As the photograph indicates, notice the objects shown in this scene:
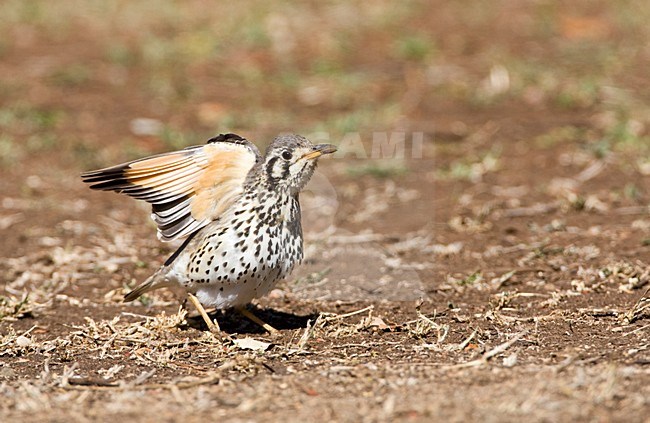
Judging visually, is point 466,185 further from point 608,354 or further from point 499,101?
point 608,354

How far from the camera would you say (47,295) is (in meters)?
7.12

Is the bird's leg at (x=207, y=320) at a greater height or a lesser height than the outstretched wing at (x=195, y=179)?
lesser

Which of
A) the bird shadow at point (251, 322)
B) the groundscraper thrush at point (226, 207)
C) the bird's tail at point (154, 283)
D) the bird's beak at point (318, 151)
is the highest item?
the bird's beak at point (318, 151)

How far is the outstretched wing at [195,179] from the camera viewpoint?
606 cm

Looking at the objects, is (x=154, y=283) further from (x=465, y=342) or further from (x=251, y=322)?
(x=465, y=342)

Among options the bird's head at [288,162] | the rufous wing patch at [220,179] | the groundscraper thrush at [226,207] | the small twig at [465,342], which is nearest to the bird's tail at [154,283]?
the groundscraper thrush at [226,207]

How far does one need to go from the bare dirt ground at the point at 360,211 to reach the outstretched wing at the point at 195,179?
0.71 m

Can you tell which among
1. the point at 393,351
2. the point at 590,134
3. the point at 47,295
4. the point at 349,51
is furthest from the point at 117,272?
the point at 349,51

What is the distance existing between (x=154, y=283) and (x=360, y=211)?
10.4ft

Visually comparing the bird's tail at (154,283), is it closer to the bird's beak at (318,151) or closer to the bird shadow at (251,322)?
the bird shadow at (251,322)

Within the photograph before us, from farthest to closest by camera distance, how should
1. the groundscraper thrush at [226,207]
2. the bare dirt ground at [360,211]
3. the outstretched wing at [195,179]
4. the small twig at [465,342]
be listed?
the outstretched wing at [195,179], the groundscraper thrush at [226,207], the small twig at [465,342], the bare dirt ground at [360,211]

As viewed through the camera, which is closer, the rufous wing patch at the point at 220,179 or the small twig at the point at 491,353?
the small twig at the point at 491,353

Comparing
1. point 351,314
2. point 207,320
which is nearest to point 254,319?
point 207,320

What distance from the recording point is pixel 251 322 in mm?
6516
